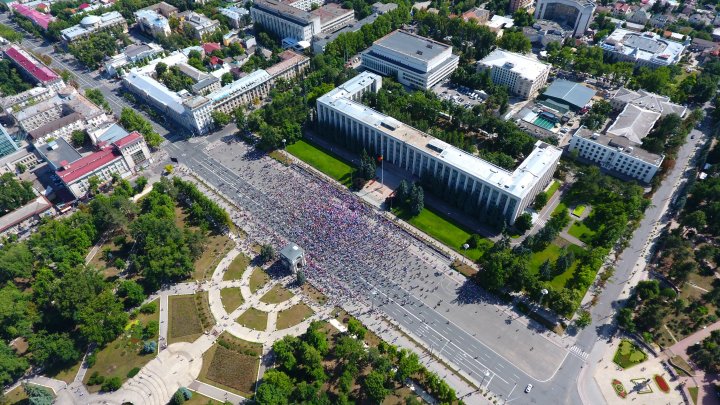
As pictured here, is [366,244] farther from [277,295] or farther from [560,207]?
[560,207]

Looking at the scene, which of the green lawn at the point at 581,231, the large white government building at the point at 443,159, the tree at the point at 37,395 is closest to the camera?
the tree at the point at 37,395

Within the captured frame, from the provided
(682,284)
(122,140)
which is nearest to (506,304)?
(682,284)

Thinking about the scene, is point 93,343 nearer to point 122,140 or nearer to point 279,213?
point 279,213

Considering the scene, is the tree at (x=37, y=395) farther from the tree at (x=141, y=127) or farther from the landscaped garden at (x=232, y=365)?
the tree at (x=141, y=127)

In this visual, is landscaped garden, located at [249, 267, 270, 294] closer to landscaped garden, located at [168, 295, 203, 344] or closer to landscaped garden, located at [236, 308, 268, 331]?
landscaped garden, located at [236, 308, 268, 331]

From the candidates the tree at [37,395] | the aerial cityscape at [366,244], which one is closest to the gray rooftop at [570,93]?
the aerial cityscape at [366,244]

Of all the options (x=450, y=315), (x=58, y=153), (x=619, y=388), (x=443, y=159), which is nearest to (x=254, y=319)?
(x=450, y=315)
